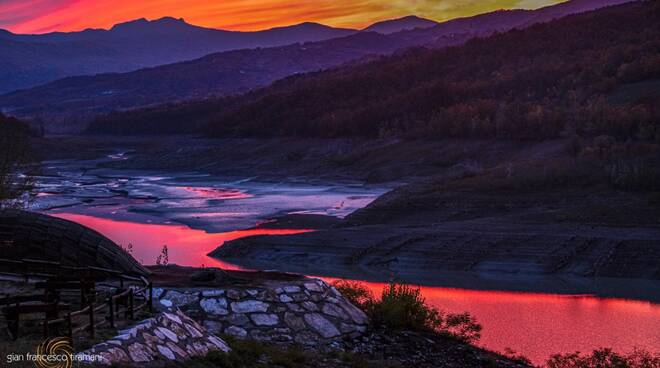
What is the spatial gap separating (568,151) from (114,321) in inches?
1639

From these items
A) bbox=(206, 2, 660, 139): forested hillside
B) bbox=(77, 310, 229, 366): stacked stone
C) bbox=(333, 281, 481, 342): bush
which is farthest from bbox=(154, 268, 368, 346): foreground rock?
bbox=(206, 2, 660, 139): forested hillside

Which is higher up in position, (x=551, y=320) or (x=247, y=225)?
(x=551, y=320)

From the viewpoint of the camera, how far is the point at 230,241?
3519cm

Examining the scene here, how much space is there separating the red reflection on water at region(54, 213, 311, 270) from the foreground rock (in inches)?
569

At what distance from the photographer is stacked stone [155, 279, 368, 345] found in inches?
590

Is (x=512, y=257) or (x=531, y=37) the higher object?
(x=531, y=37)

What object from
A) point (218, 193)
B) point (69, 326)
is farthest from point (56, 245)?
point (218, 193)

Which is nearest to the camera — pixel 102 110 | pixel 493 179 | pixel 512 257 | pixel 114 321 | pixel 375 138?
pixel 114 321

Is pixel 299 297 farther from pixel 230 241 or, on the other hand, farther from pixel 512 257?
pixel 230 241

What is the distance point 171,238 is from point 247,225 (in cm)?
451

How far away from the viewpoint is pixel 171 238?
3791cm

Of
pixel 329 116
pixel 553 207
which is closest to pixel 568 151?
pixel 553 207

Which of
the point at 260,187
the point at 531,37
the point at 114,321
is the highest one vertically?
the point at 531,37

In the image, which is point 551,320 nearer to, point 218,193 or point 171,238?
point 171,238
